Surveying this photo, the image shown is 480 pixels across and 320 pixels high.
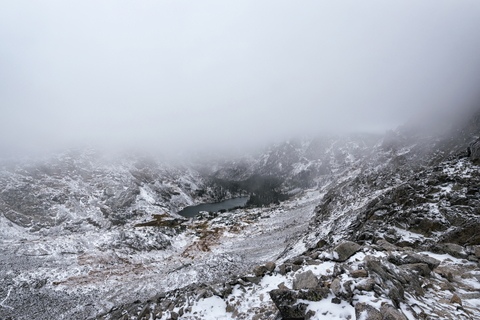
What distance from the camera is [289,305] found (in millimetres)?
9125

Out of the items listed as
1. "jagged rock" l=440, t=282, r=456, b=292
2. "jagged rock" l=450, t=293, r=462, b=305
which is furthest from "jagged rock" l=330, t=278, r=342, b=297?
"jagged rock" l=440, t=282, r=456, b=292

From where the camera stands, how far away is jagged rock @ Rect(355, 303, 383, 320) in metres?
6.98

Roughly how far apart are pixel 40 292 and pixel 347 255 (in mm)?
51242

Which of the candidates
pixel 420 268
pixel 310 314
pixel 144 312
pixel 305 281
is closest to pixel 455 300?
pixel 420 268

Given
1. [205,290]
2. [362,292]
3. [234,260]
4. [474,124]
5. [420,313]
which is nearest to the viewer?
[420,313]

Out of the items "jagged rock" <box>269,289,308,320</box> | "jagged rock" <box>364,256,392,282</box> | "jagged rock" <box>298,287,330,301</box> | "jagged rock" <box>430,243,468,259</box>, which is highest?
"jagged rock" <box>364,256,392,282</box>

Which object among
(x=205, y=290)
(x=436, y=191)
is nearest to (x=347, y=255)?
(x=205, y=290)

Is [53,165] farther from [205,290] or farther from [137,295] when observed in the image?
[205,290]

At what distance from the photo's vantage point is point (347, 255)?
42.9 feet

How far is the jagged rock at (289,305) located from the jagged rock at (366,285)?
2.53 m

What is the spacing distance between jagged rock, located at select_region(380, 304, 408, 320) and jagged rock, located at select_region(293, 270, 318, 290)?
12.1 feet

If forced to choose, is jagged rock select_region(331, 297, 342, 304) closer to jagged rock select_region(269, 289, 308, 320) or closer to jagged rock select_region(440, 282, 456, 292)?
jagged rock select_region(269, 289, 308, 320)

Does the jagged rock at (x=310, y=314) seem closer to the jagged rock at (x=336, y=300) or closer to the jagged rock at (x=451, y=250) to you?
the jagged rock at (x=336, y=300)

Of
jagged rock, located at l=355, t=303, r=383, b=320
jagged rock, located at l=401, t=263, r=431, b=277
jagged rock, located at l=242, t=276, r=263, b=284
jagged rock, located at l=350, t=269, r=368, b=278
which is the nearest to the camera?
jagged rock, located at l=355, t=303, r=383, b=320
